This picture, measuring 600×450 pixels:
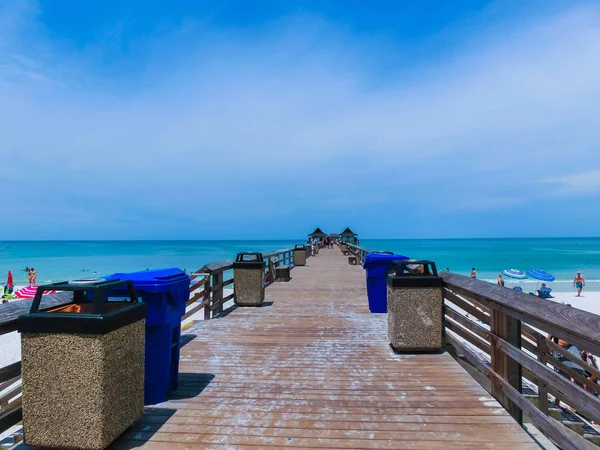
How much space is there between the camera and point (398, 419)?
10.3ft

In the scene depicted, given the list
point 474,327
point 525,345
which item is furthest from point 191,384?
point 525,345

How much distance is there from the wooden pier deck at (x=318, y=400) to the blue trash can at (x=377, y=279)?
1411mm

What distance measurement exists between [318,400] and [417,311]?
5.88 feet

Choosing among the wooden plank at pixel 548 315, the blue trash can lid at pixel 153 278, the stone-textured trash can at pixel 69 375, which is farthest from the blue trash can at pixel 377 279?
the stone-textured trash can at pixel 69 375

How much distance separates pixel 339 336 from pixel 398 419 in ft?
8.97

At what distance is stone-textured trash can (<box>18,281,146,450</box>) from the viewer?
251 centimetres

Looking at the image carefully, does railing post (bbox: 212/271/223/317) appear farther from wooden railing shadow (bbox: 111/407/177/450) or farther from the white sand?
the white sand

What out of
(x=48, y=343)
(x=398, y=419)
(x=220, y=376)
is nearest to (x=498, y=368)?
(x=398, y=419)

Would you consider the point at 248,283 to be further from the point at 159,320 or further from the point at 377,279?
the point at 159,320

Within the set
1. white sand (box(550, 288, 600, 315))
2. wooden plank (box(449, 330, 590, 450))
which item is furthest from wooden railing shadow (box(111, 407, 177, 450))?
white sand (box(550, 288, 600, 315))

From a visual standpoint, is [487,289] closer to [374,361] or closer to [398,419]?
[398,419]

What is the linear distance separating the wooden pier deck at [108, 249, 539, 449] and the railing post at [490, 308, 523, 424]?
0.34 ft

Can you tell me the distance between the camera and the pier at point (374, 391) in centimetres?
274

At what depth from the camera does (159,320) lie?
3438 millimetres
